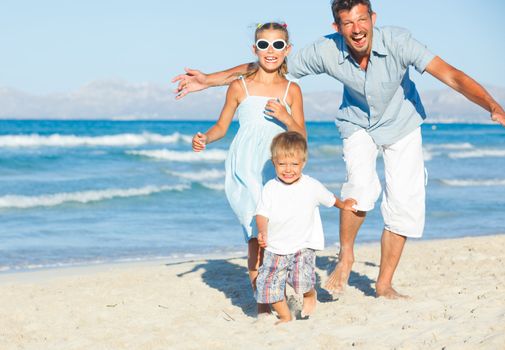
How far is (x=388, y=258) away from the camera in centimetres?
562

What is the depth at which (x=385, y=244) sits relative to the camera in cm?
564

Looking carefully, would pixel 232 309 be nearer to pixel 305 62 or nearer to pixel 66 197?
pixel 305 62

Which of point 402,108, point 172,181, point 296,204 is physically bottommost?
point 172,181

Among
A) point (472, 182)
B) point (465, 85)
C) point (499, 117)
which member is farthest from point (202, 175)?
point (499, 117)

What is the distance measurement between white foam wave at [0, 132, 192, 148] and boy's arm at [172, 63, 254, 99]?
26146 millimetres

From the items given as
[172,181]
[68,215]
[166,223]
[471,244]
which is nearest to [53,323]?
[471,244]

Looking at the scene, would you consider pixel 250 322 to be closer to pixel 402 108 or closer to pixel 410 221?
pixel 410 221

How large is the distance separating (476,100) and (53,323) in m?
3.24

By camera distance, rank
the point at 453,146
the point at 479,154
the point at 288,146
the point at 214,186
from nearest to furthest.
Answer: the point at 288,146
the point at 214,186
the point at 479,154
the point at 453,146

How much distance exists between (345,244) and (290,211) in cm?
105

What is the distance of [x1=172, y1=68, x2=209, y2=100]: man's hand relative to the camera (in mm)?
5523

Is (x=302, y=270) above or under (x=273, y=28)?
under

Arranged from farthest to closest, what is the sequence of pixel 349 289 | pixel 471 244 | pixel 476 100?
pixel 471 244
pixel 349 289
pixel 476 100

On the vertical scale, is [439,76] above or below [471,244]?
above
